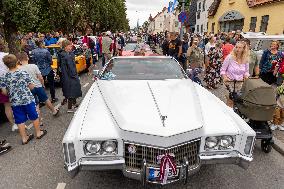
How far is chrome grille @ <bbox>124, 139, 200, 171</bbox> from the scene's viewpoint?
3.02 meters

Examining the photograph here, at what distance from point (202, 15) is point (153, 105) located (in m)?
34.0

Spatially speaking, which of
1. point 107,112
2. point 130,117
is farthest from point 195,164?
point 107,112

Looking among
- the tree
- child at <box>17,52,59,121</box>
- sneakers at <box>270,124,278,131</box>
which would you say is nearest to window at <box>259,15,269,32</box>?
the tree

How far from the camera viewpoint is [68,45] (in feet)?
20.8

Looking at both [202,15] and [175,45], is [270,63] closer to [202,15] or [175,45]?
[175,45]

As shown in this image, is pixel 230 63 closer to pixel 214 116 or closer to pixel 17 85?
pixel 214 116

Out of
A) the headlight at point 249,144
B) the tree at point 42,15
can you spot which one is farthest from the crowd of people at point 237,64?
the tree at point 42,15

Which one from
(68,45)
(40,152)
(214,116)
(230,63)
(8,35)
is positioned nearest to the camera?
(214,116)

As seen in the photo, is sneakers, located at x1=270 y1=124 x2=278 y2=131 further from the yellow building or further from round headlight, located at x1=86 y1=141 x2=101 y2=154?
the yellow building

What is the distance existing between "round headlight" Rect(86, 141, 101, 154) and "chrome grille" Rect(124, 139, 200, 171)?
32 centimetres

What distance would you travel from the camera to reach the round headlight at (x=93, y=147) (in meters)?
3.11

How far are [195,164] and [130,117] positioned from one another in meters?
0.99

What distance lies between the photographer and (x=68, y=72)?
6586mm

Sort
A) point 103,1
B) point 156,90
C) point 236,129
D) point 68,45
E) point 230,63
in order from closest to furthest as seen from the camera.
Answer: point 236,129, point 156,90, point 230,63, point 68,45, point 103,1
